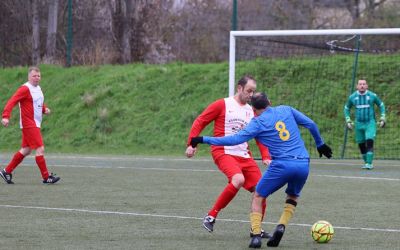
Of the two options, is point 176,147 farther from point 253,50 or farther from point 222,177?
point 222,177

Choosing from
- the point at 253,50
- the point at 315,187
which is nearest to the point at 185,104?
the point at 253,50

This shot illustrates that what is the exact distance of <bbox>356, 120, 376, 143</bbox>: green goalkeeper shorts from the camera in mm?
18531

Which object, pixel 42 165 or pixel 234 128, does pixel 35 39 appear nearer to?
pixel 42 165

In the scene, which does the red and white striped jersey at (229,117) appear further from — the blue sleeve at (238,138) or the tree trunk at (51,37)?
the tree trunk at (51,37)

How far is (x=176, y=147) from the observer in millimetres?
24438

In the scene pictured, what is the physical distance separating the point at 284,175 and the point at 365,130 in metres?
9.81

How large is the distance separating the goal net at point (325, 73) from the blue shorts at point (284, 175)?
14.6 metres

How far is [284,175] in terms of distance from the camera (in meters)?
9.18

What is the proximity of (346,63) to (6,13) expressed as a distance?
11542mm

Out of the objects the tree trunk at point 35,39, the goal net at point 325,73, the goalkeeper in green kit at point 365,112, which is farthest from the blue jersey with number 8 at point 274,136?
the tree trunk at point 35,39

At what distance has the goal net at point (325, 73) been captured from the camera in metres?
24.7

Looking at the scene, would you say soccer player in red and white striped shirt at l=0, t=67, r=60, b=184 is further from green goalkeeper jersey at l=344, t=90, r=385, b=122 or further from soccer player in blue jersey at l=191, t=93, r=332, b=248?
soccer player in blue jersey at l=191, t=93, r=332, b=248

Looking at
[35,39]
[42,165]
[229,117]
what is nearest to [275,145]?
[229,117]

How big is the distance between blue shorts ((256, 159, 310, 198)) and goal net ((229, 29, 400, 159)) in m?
14.6
